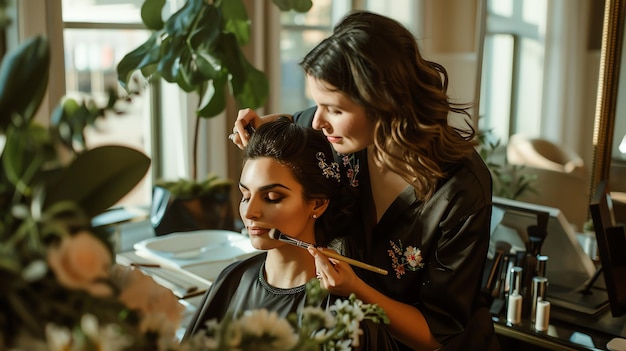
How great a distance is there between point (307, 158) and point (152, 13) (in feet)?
3.16

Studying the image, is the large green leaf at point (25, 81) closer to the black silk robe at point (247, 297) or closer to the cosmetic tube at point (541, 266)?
the black silk robe at point (247, 297)

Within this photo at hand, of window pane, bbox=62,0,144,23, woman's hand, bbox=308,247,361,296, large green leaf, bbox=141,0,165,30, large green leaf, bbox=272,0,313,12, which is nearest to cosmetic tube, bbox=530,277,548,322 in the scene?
woman's hand, bbox=308,247,361,296

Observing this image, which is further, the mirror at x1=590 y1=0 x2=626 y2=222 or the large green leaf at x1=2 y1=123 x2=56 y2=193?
the mirror at x1=590 y1=0 x2=626 y2=222

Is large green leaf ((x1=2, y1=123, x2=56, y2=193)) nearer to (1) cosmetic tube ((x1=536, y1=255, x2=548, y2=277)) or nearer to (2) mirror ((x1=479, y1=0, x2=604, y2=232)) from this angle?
(1) cosmetic tube ((x1=536, y1=255, x2=548, y2=277))

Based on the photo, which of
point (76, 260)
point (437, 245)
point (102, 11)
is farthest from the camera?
point (102, 11)

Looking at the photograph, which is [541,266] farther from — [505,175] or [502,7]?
[502,7]

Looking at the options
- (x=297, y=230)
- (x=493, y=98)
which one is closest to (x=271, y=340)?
(x=297, y=230)

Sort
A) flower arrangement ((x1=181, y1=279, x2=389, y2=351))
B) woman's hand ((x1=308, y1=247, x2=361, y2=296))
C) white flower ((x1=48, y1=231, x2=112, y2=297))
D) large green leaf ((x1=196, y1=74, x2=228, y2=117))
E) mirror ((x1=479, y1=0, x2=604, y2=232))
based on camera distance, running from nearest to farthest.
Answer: white flower ((x1=48, y1=231, x2=112, y2=297)) < flower arrangement ((x1=181, y1=279, x2=389, y2=351)) < woman's hand ((x1=308, y1=247, x2=361, y2=296)) < mirror ((x1=479, y1=0, x2=604, y2=232)) < large green leaf ((x1=196, y1=74, x2=228, y2=117))

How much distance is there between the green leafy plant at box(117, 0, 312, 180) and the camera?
2068 millimetres

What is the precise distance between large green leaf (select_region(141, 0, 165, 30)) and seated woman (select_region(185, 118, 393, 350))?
0.87 meters

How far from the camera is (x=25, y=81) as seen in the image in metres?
0.61

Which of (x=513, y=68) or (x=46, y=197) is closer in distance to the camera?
(x=46, y=197)

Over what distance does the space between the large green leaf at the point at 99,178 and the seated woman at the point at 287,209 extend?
0.68 meters

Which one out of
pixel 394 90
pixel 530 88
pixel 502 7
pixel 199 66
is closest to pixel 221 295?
pixel 394 90
